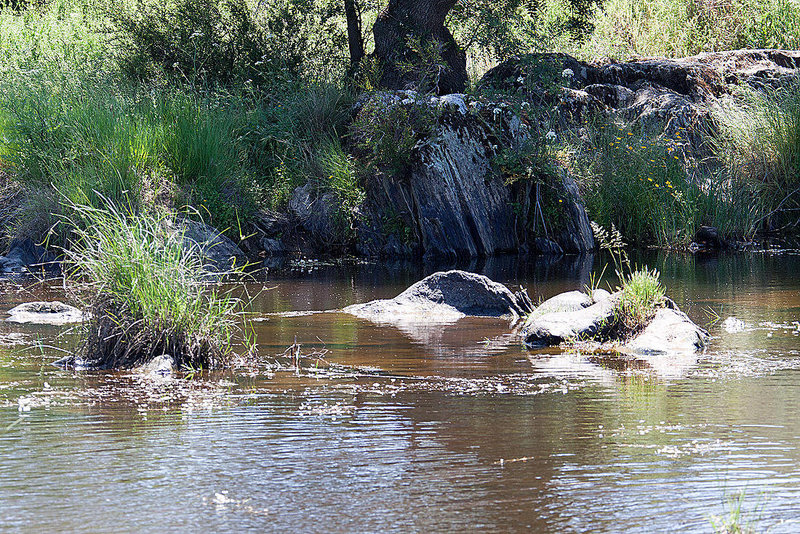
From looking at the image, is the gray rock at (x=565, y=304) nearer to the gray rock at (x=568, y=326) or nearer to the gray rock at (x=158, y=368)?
the gray rock at (x=568, y=326)

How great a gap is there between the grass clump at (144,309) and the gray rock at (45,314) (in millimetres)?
2049

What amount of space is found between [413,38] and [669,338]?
10280mm

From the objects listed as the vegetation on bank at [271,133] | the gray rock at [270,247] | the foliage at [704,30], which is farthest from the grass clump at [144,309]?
the foliage at [704,30]

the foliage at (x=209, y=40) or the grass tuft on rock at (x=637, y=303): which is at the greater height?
the foliage at (x=209, y=40)

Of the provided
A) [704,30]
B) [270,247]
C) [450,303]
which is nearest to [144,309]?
[450,303]

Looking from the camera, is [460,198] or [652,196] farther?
[652,196]

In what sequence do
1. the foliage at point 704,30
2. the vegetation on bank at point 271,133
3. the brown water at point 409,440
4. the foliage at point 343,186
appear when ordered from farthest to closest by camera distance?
the foliage at point 704,30
the foliage at point 343,186
the vegetation on bank at point 271,133
the brown water at point 409,440

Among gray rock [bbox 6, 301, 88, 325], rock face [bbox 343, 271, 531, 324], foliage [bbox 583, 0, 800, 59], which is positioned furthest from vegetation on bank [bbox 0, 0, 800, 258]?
rock face [bbox 343, 271, 531, 324]

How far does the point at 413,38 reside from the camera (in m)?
16.9

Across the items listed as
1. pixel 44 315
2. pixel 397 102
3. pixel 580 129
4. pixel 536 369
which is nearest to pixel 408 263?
pixel 397 102

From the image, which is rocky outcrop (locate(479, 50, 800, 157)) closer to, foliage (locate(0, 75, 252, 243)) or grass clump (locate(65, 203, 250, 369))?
foliage (locate(0, 75, 252, 243))

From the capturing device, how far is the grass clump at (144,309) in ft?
22.4

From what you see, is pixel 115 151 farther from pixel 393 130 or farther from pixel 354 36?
pixel 354 36

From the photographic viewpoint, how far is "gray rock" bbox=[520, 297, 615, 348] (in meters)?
8.09
